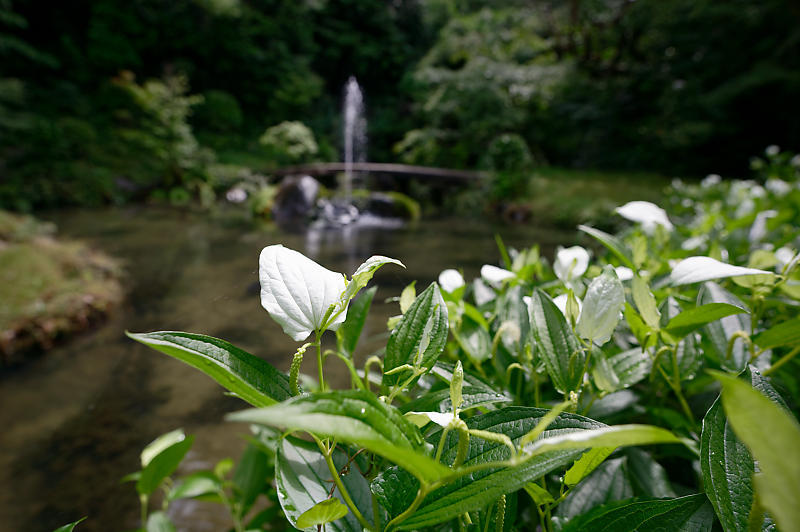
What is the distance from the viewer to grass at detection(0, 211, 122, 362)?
2.64 meters

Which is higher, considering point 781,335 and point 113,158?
point 781,335

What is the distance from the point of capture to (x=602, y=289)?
0.35 m

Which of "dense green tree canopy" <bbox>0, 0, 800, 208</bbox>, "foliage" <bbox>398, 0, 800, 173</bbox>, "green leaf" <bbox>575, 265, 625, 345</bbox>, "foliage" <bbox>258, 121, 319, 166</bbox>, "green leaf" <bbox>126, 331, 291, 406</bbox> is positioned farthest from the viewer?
"foliage" <bbox>258, 121, 319, 166</bbox>

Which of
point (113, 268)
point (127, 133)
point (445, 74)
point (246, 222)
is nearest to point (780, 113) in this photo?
point (445, 74)

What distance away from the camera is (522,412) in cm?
26

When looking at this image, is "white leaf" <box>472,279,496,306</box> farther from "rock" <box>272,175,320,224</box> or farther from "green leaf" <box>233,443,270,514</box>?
"rock" <box>272,175,320,224</box>

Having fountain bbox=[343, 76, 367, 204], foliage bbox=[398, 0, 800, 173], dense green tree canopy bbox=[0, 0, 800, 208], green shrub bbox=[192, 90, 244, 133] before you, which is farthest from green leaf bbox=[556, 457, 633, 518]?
green shrub bbox=[192, 90, 244, 133]

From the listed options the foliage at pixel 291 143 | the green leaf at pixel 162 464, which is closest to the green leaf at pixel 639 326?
the green leaf at pixel 162 464

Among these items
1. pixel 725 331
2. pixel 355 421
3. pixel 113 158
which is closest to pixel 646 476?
pixel 725 331

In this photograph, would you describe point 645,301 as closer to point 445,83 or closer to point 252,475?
point 252,475

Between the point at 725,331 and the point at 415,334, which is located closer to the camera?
the point at 415,334

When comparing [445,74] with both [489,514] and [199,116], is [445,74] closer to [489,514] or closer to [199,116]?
[199,116]

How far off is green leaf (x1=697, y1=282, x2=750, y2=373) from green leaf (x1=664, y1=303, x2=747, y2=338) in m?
0.10

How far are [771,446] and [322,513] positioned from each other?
226mm
